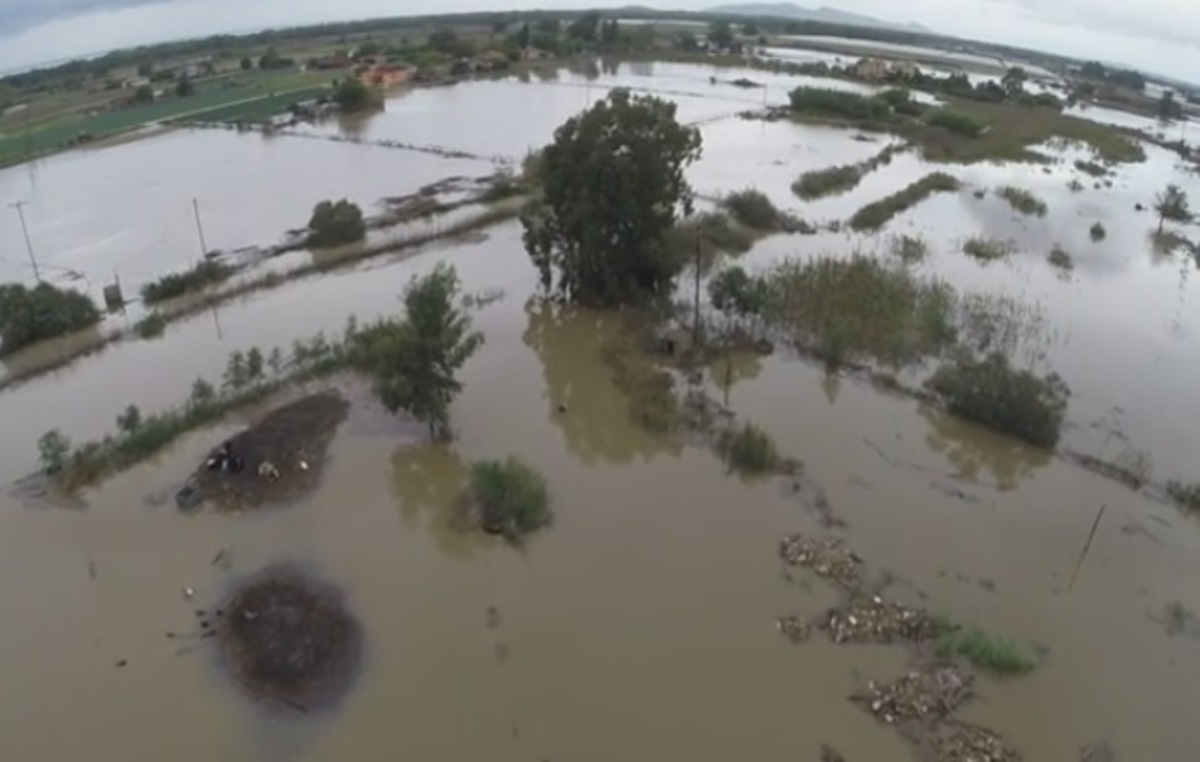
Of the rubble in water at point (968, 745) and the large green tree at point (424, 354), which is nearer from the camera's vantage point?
the rubble in water at point (968, 745)

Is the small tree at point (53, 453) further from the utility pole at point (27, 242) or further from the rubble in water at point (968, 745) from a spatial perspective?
the rubble in water at point (968, 745)

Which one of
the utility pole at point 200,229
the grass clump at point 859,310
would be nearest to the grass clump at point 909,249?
the grass clump at point 859,310

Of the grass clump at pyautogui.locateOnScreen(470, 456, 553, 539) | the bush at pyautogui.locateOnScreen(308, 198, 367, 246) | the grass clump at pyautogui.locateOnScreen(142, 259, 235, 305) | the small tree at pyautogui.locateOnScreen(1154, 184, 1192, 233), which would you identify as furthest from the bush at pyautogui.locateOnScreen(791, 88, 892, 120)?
the grass clump at pyautogui.locateOnScreen(470, 456, 553, 539)

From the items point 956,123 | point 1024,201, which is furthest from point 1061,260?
point 956,123

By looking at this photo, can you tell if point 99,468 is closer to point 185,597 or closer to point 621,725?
point 185,597

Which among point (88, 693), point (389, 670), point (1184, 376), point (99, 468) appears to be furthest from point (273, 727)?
point (1184, 376)

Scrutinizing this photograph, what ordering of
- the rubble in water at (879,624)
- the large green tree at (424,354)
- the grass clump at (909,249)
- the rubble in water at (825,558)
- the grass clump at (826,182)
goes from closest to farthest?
the rubble in water at (879,624) < the rubble in water at (825,558) < the large green tree at (424,354) < the grass clump at (909,249) < the grass clump at (826,182)

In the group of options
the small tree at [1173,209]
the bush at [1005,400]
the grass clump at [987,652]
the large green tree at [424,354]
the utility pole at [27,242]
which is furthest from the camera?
the small tree at [1173,209]

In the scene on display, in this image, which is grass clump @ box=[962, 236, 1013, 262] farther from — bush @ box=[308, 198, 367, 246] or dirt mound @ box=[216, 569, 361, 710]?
dirt mound @ box=[216, 569, 361, 710]

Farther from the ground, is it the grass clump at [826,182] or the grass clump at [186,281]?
the grass clump at [826,182]
